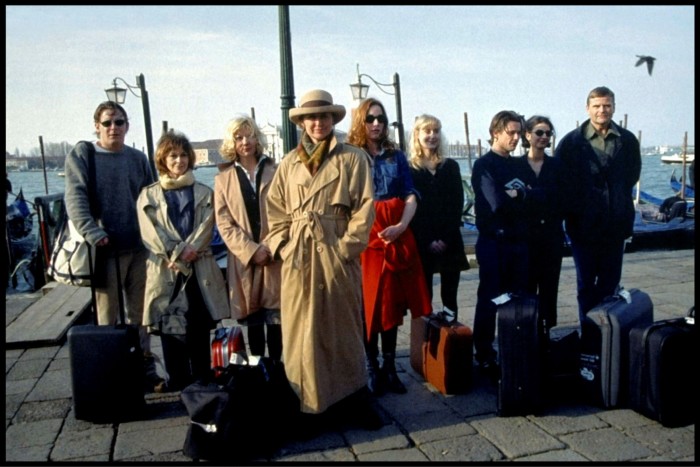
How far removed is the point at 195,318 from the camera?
397 cm

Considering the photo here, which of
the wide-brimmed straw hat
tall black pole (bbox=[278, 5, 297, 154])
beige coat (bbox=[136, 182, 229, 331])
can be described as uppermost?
tall black pole (bbox=[278, 5, 297, 154])

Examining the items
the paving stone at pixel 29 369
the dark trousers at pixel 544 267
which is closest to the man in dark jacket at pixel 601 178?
the dark trousers at pixel 544 267

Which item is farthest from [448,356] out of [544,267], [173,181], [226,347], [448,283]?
[173,181]

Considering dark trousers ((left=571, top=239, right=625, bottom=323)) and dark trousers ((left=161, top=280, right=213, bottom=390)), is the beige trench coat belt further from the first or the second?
dark trousers ((left=571, top=239, right=625, bottom=323))

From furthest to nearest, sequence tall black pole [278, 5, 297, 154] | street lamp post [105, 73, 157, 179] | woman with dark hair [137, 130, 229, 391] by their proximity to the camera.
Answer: street lamp post [105, 73, 157, 179], tall black pole [278, 5, 297, 154], woman with dark hair [137, 130, 229, 391]

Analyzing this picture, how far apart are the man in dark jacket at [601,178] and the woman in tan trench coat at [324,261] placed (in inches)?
69.1

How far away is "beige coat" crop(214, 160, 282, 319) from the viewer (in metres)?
3.85

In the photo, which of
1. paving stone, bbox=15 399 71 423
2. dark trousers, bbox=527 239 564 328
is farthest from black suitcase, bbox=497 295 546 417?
paving stone, bbox=15 399 71 423

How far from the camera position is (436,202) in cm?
433

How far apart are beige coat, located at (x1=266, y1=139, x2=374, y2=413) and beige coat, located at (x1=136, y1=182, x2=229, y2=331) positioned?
0.61 metres

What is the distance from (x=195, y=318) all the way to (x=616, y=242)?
290cm

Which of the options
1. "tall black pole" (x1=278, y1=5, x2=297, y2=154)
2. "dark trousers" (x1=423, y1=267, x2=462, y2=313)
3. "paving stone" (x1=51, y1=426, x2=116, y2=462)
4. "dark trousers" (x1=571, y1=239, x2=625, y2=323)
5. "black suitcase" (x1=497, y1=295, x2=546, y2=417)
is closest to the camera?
"paving stone" (x1=51, y1=426, x2=116, y2=462)

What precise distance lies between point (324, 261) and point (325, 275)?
7 centimetres

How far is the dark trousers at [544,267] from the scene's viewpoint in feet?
14.4
